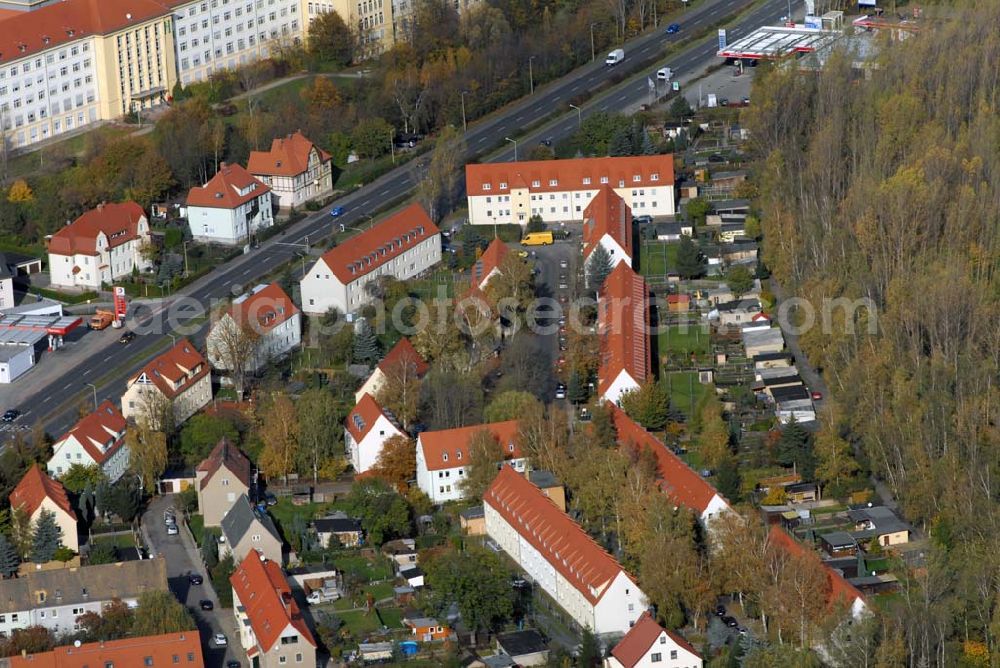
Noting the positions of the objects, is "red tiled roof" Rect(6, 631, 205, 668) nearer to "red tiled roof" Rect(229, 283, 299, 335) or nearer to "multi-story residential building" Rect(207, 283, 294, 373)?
"multi-story residential building" Rect(207, 283, 294, 373)

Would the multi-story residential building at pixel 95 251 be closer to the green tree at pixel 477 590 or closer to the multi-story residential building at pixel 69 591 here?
the multi-story residential building at pixel 69 591

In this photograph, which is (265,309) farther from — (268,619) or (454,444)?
(268,619)

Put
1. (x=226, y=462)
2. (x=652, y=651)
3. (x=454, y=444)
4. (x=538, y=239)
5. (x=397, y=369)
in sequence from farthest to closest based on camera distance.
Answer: (x=538, y=239) < (x=397, y=369) < (x=454, y=444) < (x=226, y=462) < (x=652, y=651)

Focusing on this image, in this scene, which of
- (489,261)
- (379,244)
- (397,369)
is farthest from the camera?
(379,244)

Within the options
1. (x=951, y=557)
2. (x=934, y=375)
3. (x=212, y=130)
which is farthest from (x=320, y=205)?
(x=951, y=557)

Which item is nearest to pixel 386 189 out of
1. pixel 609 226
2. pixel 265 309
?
pixel 609 226

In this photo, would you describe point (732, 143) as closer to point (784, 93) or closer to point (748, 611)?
point (784, 93)

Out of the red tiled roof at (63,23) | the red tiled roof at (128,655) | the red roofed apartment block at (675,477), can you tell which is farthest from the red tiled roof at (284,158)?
the red tiled roof at (128,655)
